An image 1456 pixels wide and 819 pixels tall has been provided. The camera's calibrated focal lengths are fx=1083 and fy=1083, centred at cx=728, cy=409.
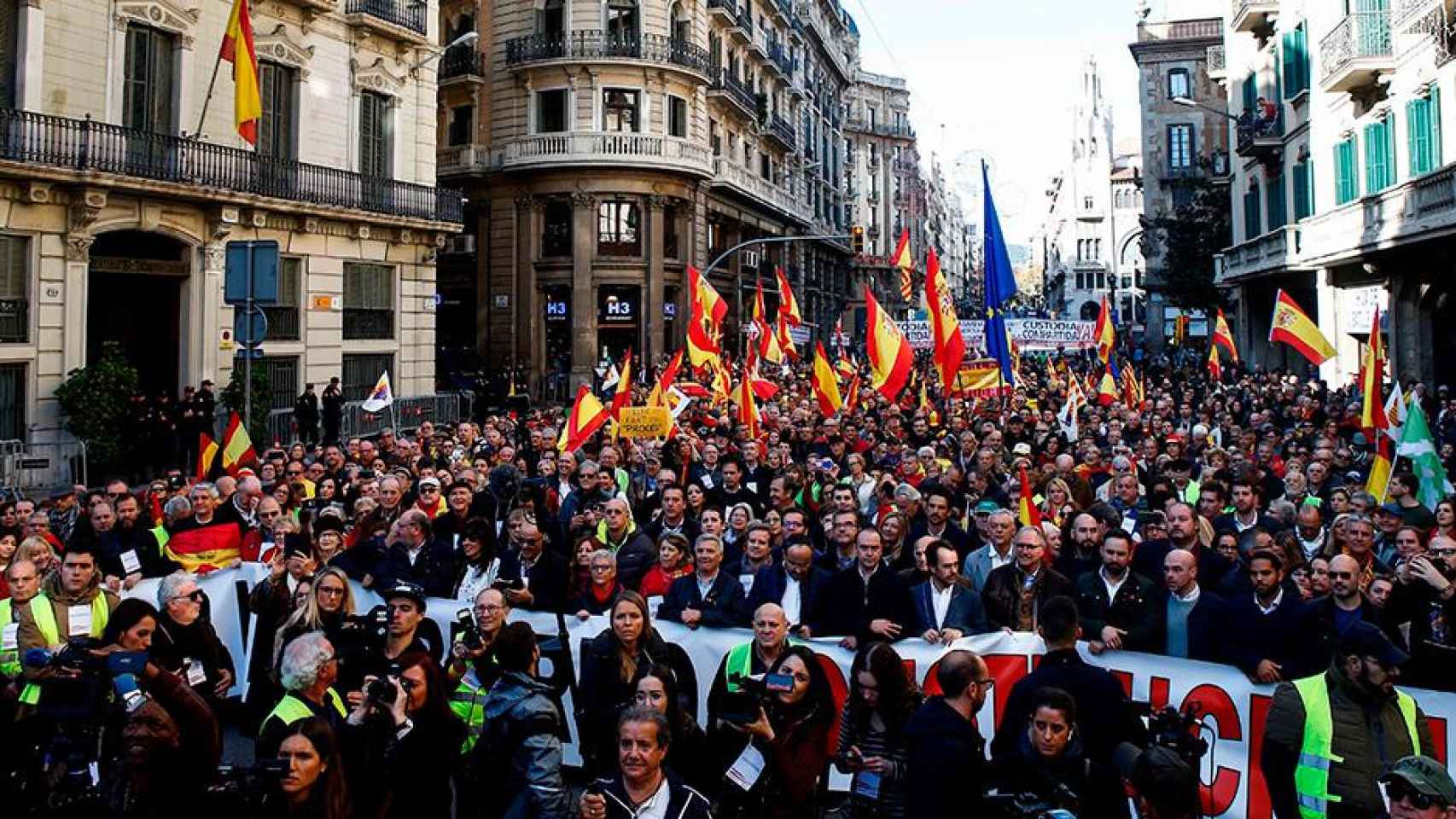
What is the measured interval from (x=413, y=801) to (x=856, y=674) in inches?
82.1

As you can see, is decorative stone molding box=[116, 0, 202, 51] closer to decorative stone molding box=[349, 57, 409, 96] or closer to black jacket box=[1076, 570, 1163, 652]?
decorative stone molding box=[349, 57, 409, 96]

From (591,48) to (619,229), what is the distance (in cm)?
630

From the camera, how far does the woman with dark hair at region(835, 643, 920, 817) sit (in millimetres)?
4777

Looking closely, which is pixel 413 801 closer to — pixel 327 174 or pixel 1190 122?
pixel 327 174

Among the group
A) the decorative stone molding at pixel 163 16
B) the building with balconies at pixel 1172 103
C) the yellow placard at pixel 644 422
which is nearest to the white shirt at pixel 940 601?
the yellow placard at pixel 644 422

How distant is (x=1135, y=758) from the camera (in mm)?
3990

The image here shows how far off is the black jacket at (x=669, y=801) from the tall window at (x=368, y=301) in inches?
937

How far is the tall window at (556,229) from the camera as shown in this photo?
3897cm

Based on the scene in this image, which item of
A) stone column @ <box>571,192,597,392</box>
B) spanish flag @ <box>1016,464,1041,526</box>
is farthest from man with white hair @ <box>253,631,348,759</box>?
stone column @ <box>571,192,597,392</box>

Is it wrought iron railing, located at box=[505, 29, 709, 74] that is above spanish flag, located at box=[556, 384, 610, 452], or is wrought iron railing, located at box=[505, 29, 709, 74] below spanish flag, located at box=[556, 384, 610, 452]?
above

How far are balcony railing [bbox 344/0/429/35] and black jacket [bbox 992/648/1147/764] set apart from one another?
25528mm

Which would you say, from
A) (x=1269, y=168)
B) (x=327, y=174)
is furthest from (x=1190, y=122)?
(x=327, y=174)

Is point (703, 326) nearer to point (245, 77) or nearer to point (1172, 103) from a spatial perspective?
point (245, 77)

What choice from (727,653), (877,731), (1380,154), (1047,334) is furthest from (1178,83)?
(877,731)
